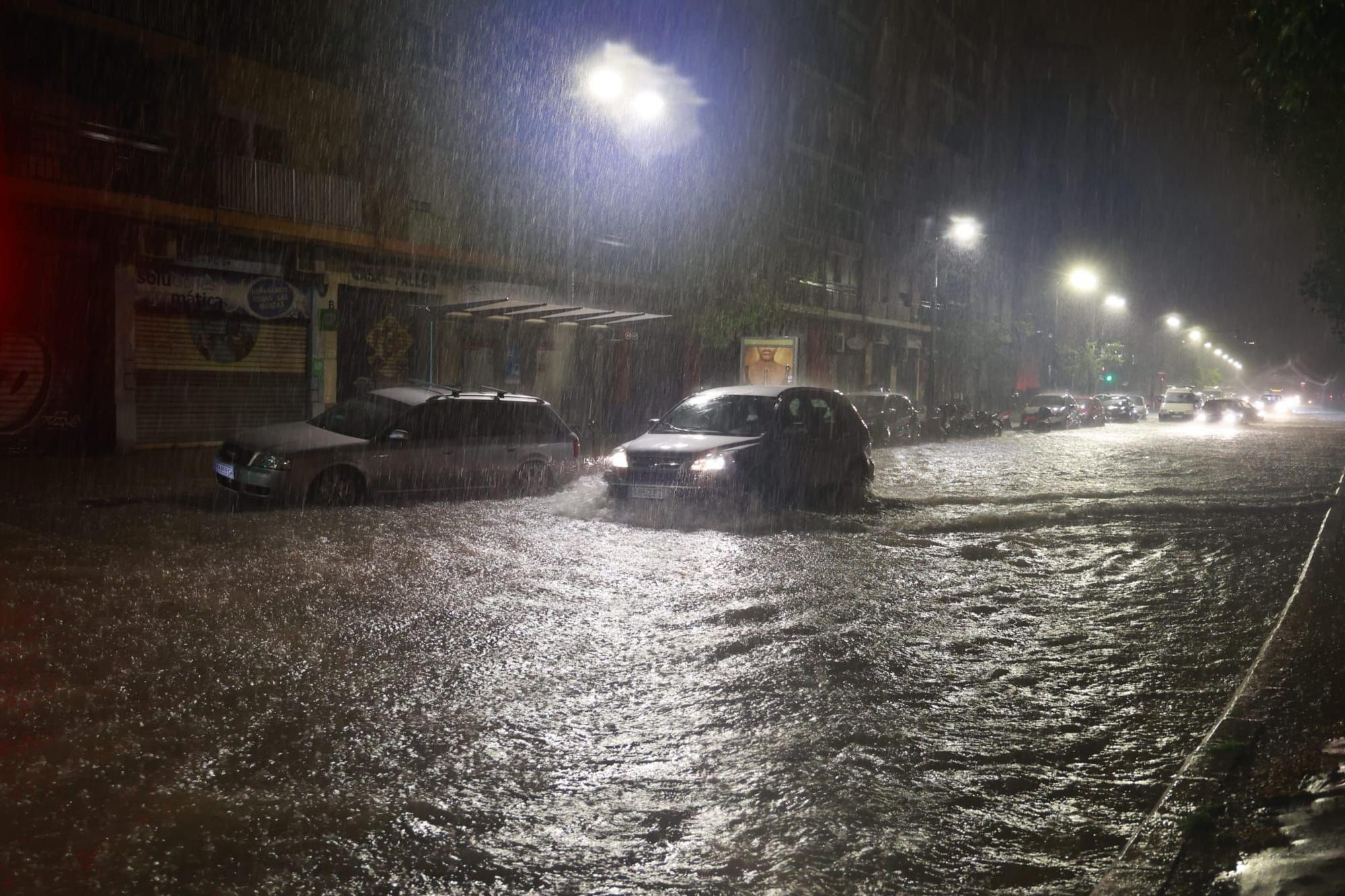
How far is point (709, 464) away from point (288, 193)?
13.3 meters

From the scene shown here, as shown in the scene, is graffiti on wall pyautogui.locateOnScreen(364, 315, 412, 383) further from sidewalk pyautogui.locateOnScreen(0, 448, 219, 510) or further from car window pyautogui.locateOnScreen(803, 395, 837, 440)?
car window pyautogui.locateOnScreen(803, 395, 837, 440)

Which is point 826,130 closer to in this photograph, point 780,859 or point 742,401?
point 742,401

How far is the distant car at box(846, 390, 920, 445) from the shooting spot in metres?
29.2

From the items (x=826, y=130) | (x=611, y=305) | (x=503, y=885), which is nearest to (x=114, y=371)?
(x=611, y=305)

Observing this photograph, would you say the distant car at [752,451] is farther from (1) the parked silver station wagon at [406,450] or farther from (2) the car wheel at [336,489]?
(2) the car wheel at [336,489]

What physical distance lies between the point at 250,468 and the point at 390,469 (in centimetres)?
154

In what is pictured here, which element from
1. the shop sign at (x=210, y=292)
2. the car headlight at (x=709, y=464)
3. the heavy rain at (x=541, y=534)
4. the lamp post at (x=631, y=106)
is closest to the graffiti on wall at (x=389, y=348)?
the heavy rain at (x=541, y=534)

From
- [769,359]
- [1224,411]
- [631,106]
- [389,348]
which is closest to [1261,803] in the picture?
[389,348]

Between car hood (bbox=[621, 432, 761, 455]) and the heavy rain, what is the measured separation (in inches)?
2.5

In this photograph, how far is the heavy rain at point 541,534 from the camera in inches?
145

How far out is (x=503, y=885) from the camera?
10.5 ft

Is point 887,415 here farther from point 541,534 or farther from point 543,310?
point 541,534

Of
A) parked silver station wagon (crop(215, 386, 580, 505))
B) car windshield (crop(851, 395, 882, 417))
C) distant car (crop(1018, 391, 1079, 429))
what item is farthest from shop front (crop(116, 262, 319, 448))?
distant car (crop(1018, 391, 1079, 429))

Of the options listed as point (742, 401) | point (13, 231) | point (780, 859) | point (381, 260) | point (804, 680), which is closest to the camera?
point (780, 859)
